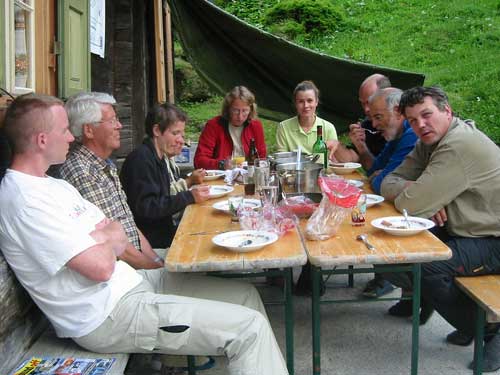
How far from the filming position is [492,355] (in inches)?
111

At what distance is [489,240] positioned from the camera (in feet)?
9.21

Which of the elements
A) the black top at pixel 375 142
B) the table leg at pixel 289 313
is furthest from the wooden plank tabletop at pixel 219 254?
the black top at pixel 375 142

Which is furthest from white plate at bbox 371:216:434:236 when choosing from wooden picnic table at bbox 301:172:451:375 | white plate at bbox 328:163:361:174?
white plate at bbox 328:163:361:174

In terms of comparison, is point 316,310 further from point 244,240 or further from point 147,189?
point 147,189

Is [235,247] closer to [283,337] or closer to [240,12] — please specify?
[283,337]

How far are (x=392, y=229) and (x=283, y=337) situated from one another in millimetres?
1222

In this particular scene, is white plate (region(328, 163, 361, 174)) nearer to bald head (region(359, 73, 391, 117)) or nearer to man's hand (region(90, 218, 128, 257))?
bald head (region(359, 73, 391, 117))

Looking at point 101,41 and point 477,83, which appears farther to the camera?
point 477,83

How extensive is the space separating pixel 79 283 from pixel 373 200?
1626 mm

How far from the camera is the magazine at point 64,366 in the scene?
1.91m

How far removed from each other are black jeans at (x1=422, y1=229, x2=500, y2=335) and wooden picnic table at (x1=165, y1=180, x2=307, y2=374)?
77 cm

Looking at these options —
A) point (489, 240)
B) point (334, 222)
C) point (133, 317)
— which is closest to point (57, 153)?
point (133, 317)

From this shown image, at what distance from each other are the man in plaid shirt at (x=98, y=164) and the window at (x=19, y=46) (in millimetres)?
309

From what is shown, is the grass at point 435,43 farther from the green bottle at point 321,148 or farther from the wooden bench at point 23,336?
the wooden bench at point 23,336
